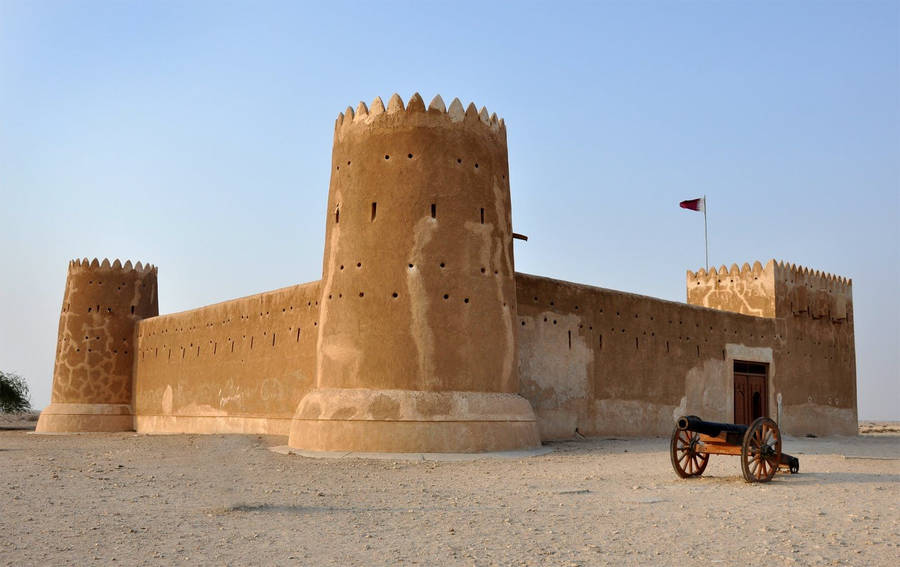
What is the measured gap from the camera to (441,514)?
6.59 m

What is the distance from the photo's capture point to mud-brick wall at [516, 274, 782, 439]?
615 inches

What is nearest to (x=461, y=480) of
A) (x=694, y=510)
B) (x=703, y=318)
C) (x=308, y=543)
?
(x=694, y=510)

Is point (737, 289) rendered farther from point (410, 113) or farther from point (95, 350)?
point (95, 350)

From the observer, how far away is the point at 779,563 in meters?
4.88

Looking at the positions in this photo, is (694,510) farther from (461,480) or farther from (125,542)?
(125,542)

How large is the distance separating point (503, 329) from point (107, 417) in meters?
14.7

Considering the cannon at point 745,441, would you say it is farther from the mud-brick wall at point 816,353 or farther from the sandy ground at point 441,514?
the mud-brick wall at point 816,353

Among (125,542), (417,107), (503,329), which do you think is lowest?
(125,542)

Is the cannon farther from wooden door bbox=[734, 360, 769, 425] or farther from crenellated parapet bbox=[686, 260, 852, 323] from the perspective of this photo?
crenellated parapet bbox=[686, 260, 852, 323]

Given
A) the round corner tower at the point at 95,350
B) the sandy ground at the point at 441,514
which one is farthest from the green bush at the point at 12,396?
the sandy ground at the point at 441,514

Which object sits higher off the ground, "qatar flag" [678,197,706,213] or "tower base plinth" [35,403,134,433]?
"qatar flag" [678,197,706,213]

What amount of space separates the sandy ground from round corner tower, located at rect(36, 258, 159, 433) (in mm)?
12793

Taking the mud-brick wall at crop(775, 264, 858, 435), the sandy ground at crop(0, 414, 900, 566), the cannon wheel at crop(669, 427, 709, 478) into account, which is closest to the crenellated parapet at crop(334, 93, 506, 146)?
the sandy ground at crop(0, 414, 900, 566)

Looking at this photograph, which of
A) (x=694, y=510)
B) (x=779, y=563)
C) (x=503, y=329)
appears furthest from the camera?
(x=503, y=329)
